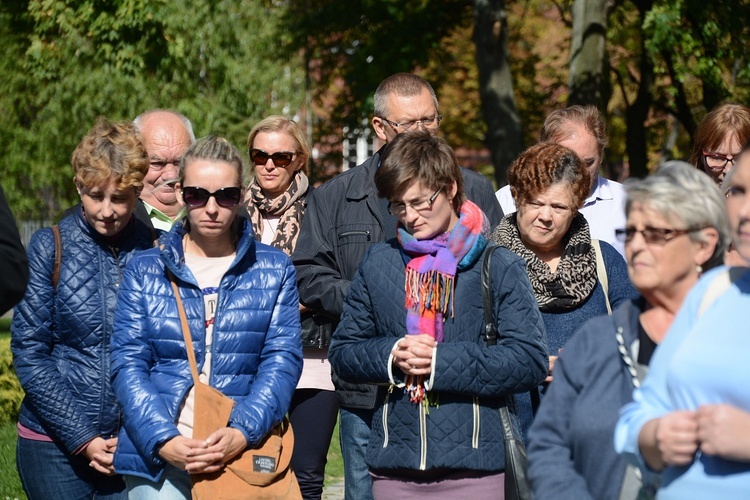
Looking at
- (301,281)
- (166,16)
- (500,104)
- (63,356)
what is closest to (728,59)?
(500,104)

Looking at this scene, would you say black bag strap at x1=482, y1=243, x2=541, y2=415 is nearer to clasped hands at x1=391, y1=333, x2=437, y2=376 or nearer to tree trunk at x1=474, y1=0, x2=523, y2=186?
clasped hands at x1=391, y1=333, x2=437, y2=376

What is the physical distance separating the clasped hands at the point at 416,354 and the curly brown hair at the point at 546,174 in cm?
106

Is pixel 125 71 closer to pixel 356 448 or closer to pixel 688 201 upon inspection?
pixel 356 448

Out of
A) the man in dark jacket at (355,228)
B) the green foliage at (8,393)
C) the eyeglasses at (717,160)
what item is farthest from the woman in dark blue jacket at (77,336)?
the green foliage at (8,393)

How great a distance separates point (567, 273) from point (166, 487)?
1824 millimetres

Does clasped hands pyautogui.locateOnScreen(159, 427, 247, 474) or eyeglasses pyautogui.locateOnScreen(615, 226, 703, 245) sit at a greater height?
eyeglasses pyautogui.locateOnScreen(615, 226, 703, 245)

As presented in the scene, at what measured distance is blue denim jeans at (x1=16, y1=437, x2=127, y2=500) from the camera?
176 inches

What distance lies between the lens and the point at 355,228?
5199mm

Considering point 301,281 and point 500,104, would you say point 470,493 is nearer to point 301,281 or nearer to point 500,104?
point 301,281

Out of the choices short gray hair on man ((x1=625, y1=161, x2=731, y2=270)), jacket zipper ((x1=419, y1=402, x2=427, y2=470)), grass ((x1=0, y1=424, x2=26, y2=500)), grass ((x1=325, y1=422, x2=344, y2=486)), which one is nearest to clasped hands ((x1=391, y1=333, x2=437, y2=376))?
jacket zipper ((x1=419, y1=402, x2=427, y2=470))

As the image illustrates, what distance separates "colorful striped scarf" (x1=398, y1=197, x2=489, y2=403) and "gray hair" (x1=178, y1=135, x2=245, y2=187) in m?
0.81

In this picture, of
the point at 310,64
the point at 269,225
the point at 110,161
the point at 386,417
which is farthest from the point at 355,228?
the point at 310,64

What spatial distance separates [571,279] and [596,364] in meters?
1.56

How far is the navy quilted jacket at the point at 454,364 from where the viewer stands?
12.8 ft
